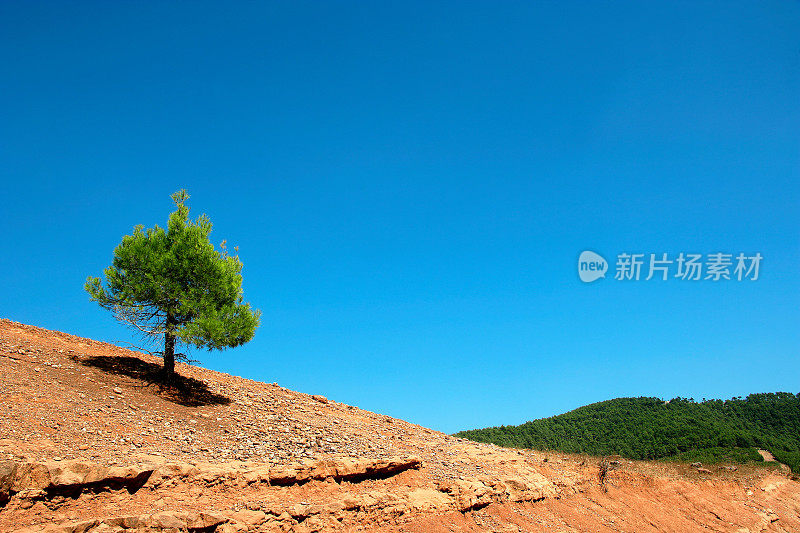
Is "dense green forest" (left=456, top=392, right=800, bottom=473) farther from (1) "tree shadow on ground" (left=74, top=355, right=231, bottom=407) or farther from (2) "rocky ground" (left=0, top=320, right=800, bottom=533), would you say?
(1) "tree shadow on ground" (left=74, top=355, right=231, bottom=407)

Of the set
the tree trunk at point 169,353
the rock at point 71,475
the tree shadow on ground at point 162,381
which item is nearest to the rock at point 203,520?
the rock at point 71,475

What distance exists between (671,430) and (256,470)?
154 feet

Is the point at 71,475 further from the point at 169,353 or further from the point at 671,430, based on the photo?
the point at 671,430

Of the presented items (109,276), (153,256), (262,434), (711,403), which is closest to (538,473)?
(262,434)

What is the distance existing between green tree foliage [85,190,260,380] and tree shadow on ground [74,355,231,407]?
567 mm

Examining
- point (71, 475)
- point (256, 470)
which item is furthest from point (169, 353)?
point (71, 475)

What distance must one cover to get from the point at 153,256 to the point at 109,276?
186cm

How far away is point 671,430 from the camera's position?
1731 inches

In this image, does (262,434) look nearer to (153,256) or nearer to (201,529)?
(201,529)

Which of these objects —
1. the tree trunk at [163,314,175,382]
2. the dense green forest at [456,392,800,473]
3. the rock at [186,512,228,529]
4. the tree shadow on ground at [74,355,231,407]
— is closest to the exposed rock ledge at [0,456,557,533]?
the rock at [186,512,228,529]

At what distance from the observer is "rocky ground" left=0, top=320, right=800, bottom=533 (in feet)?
28.4

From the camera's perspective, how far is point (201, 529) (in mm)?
8477

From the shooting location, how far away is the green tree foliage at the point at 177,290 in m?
16.6

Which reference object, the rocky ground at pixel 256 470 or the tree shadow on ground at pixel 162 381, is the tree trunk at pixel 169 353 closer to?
the tree shadow on ground at pixel 162 381
